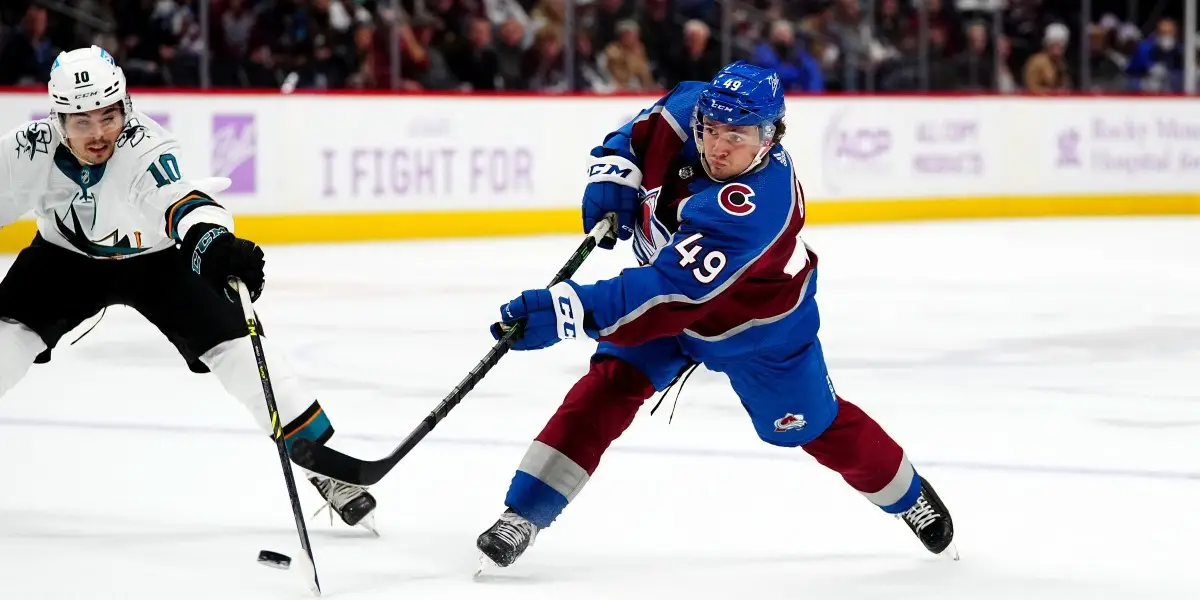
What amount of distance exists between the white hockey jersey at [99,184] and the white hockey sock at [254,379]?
0.84 feet

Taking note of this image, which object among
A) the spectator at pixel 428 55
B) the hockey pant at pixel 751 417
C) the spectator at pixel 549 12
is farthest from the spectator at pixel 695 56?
the hockey pant at pixel 751 417

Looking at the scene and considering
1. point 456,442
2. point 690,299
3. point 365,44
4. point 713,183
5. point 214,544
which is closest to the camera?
point 690,299

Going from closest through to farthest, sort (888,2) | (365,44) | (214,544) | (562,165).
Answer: (214,544) < (365,44) < (562,165) < (888,2)

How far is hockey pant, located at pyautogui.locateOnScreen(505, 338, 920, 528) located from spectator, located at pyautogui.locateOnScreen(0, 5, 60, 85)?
6698mm

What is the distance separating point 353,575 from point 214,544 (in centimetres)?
40

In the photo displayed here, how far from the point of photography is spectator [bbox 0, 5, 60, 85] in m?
9.15

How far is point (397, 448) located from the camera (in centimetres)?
319

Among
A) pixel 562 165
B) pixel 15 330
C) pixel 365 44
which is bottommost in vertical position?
pixel 562 165

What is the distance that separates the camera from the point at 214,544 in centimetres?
342

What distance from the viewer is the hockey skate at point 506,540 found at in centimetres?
314

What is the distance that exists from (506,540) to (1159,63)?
11263 millimetres

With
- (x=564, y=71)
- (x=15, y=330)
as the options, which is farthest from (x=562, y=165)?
(x=15, y=330)

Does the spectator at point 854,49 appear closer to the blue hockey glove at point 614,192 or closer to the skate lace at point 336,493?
the blue hockey glove at point 614,192

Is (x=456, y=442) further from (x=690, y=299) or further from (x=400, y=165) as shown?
(x=400, y=165)
